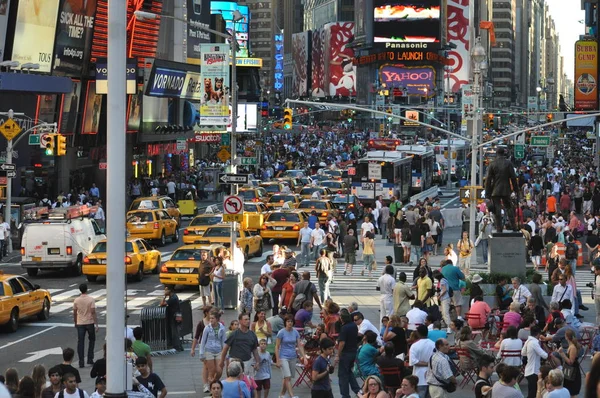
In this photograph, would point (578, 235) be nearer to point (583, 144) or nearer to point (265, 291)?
point (265, 291)

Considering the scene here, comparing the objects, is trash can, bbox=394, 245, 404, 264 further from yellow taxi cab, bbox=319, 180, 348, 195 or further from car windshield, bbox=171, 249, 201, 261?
yellow taxi cab, bbox=319, 180, 348, 195

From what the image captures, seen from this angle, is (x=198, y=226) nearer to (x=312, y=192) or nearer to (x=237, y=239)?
(x=237, y=239)

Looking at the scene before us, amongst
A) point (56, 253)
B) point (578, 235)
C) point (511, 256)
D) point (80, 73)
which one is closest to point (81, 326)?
point (511, 256)

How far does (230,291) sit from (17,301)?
4814mm

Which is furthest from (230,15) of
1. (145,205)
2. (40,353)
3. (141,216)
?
(40,353)

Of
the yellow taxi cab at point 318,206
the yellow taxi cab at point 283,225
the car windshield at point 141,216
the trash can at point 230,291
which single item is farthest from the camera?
the yellow taxi cab at point 318,206

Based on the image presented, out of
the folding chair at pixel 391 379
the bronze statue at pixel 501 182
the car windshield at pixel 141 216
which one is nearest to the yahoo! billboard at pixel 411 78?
the car windshield at pixel 141 216

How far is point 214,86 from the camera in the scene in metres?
34.1

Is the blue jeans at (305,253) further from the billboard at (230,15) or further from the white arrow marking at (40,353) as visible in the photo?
the billboard at (230,15)

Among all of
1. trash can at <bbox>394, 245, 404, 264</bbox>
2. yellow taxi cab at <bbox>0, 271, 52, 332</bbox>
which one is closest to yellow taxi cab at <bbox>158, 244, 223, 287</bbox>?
yellow taxi cab at <bbox>0, 271, 52, 332</bbox>

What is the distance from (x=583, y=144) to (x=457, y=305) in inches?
5916

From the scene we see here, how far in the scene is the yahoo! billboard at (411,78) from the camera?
176000 mm

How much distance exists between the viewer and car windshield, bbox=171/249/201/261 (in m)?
33.5

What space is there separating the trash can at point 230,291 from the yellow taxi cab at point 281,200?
23330 mm
